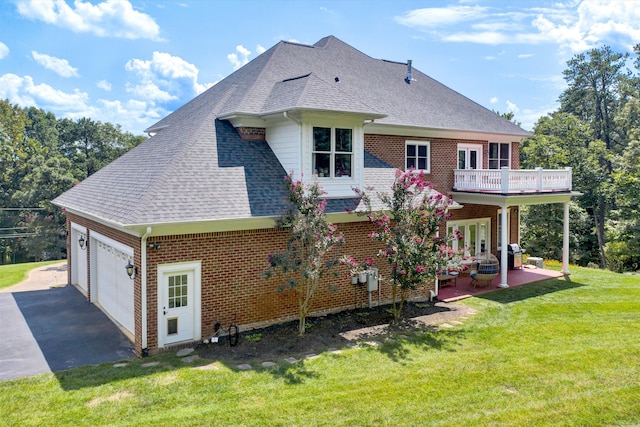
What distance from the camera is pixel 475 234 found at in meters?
20.0

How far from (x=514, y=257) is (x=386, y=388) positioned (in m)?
14.4

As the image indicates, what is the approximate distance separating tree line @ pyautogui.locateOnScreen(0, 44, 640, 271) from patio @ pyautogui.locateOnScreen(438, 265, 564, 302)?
10436 millimetres

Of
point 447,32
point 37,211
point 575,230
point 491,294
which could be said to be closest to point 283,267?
point 491,294

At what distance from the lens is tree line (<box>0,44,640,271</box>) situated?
29797 millimetres

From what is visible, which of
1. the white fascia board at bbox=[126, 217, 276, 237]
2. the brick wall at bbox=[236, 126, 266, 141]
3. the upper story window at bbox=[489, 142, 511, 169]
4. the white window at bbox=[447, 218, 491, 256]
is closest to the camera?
the white fascia board at bbox=[126, 217, 276, 237]

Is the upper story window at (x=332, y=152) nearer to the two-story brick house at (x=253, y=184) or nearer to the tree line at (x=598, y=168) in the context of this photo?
the two-story brick house at (x=253, y=184)

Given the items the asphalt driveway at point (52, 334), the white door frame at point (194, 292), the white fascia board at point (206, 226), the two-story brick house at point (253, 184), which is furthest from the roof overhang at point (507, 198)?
the asphalt driveway at point (52, 334)

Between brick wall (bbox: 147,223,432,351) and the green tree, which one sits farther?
the green tree

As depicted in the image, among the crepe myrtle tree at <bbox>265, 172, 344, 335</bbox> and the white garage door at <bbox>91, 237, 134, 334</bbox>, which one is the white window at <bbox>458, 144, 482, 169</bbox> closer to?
the crepe myrtle tree at <bbox>265, 172, 344, 335</bbox>

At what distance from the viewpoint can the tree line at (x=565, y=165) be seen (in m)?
29.8

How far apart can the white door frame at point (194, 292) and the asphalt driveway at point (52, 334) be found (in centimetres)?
89

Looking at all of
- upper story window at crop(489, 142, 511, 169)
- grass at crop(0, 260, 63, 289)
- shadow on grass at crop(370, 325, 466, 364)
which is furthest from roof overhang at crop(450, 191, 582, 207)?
grass at crop(0, 260, 63, 289)

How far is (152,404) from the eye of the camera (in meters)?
7.61

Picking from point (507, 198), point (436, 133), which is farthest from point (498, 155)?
point (507, 198)
